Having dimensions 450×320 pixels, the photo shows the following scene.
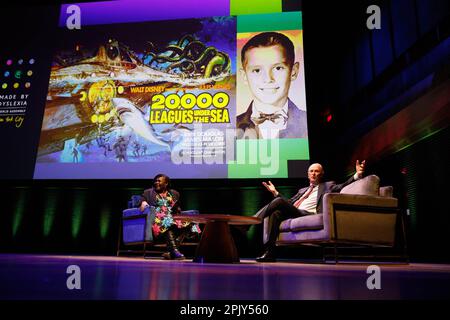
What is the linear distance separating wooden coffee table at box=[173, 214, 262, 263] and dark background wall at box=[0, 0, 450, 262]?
2.02 meters

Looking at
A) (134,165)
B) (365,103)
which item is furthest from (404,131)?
(134,165)

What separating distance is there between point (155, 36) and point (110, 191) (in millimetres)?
2308

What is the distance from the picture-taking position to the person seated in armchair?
361cm

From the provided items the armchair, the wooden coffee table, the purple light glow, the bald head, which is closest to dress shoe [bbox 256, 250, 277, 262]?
the wooden coffee table

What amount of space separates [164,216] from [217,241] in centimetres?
99

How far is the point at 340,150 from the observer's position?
557cm

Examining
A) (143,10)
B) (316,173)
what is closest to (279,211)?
(316,173)

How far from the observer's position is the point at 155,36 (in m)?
5.37

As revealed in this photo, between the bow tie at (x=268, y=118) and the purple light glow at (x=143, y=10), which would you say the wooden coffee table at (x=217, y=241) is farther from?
the purple light glow at (x=143, y=10)

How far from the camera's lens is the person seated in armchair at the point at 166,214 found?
361 cm

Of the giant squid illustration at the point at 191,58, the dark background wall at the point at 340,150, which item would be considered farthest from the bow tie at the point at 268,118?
the giant squid illustration at the point at 191,58

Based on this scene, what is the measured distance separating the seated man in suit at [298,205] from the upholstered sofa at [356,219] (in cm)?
16

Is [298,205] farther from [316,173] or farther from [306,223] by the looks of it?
[306,223]
